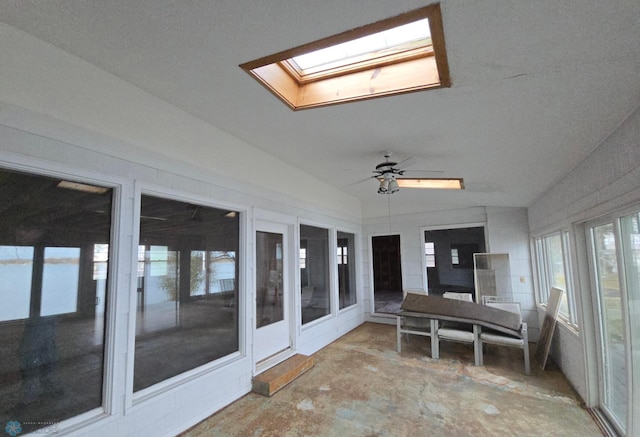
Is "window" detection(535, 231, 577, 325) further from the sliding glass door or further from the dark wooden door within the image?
the dark wooden door

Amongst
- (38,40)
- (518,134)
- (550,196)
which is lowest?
(550,196)

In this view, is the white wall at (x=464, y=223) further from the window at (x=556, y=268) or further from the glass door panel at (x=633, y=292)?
the glass door panel at (x=633, y=292)

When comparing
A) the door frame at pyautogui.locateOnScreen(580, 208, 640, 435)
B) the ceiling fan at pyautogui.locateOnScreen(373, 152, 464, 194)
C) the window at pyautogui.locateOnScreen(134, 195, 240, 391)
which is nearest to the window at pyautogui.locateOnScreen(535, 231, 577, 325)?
the door frame at pyautogui.locateOnScreen(580, 208, 640, 435)

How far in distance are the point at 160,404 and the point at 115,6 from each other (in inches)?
113

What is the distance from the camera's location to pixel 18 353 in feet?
5.88

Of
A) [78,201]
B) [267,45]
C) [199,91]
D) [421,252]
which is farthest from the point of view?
[421,252]

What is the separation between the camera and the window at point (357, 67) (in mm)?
1792

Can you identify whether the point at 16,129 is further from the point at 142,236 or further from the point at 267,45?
the point at 267,45

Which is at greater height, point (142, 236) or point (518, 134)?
point (518, 134)

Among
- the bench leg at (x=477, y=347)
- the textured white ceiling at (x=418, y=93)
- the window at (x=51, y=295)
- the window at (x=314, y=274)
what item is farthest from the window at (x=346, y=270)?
the window at (x=51, y=295)

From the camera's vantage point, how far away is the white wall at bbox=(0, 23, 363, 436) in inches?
72.6

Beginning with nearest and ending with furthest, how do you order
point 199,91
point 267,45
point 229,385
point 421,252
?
point 267,45
point 199,91
point 229,385
point 421,252

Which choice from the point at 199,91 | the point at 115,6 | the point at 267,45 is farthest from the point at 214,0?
the point at 199,91

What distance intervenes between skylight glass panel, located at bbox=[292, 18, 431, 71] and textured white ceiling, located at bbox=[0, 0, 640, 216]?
350 mm
